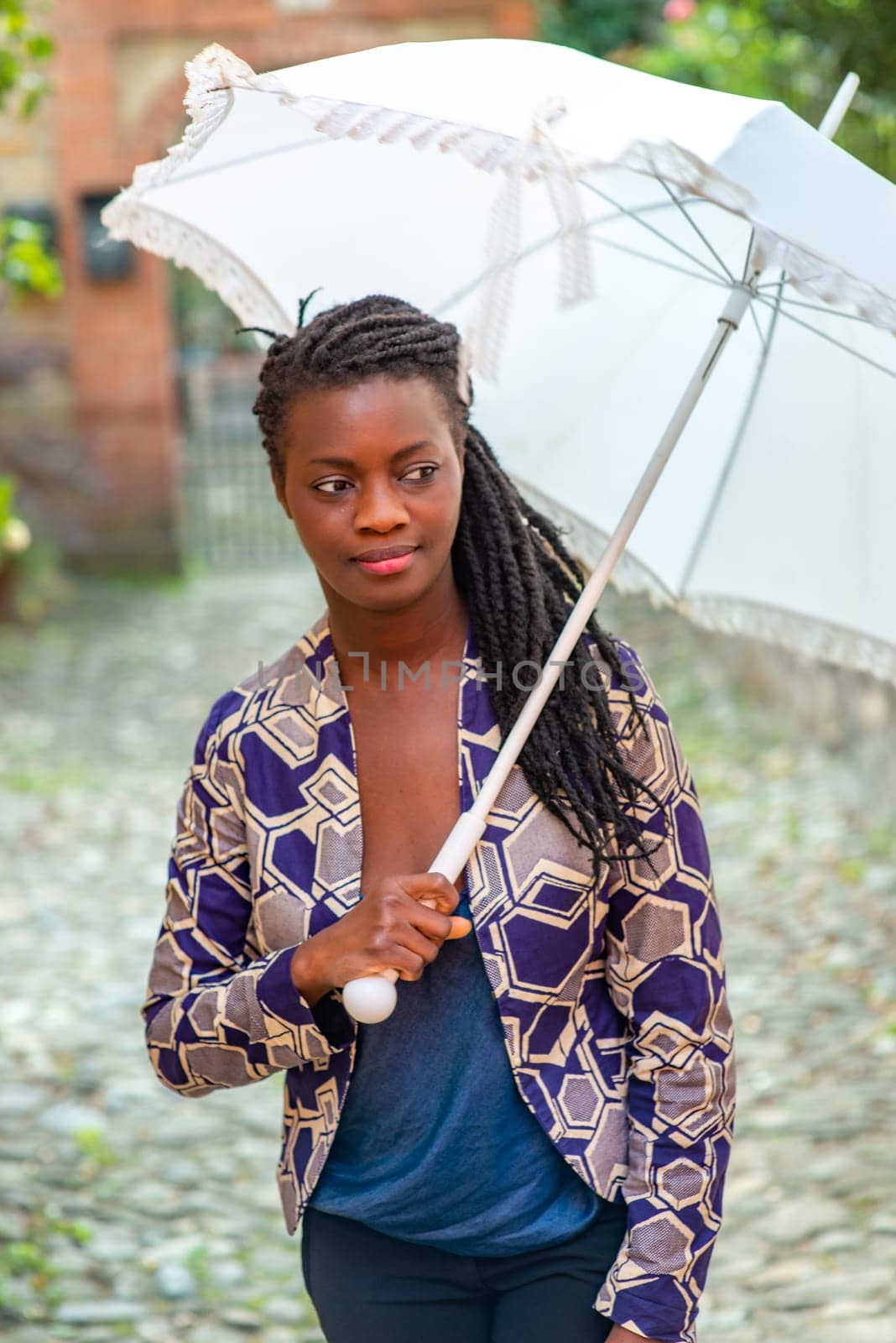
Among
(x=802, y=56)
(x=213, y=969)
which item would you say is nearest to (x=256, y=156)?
(x=213, y=969)

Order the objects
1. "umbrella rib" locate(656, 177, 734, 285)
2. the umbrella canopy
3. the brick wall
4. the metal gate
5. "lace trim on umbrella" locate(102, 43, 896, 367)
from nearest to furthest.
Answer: "lace trim on umbrella" locate(102, 43, 896, 367) < "umbrella rib" locate(656, 177, 734, 285) < the umbrella canopy < the brick wall < the metal gate

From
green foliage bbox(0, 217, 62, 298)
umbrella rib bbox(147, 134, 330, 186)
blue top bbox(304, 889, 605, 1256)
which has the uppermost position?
green foliage bbox(0, 217, 62, 298)

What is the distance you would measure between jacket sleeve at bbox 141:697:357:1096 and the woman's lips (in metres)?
0.32

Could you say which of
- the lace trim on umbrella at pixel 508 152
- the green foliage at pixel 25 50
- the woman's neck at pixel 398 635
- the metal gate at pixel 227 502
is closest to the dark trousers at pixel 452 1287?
the woman's neck at pixel 398 635

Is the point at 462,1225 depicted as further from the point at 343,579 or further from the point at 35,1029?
the point at 35,1029

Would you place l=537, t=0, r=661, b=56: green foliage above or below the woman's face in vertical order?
above

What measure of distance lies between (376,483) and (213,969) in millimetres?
649

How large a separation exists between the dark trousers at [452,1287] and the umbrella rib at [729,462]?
1013mm

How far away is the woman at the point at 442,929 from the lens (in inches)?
73.3

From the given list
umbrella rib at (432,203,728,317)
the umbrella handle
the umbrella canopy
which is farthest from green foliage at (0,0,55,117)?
the umbrella handle

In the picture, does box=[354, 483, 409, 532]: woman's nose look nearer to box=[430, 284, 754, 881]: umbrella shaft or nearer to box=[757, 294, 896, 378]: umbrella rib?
box=[430, 284, 754, 881]: umbrella shaft

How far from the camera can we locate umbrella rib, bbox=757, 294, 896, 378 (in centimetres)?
221

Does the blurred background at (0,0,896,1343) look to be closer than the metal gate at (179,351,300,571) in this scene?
Yes

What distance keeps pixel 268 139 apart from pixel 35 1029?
12.1ft
